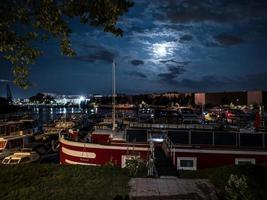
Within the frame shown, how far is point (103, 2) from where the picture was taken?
11.6m

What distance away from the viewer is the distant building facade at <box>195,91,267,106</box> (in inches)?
6243

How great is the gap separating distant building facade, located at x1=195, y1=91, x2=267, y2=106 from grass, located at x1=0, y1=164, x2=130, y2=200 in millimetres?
142120

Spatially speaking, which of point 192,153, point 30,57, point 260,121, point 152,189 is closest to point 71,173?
point 152,189

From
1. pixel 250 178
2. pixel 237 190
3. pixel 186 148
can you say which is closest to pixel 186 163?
pixel 186 148

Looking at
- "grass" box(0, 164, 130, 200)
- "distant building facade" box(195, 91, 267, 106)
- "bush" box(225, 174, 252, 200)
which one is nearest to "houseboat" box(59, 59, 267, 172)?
"grass" box(0, 164, 130, 200)

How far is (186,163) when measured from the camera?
Result: 24.2m

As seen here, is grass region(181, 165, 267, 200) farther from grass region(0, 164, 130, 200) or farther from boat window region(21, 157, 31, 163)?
boat window region(21, 157, 31, 163)

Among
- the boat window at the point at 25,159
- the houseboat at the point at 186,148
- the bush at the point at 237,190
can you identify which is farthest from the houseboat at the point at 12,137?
the bush at the point at 237,190

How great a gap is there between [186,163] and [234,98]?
535 feet

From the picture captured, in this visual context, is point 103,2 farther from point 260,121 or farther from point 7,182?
point 260,121

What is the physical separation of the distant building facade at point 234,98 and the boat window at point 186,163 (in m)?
132

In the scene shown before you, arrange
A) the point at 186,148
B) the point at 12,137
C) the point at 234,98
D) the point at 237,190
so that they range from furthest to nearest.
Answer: the point at 234,98
the point at 12,137
the point at 186,148
the point at 237,190

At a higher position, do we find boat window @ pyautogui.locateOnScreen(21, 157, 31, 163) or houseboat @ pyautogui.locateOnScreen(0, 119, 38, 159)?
houseboat @ pyautogui.locateOnScreen(0, 119, 38, 159)

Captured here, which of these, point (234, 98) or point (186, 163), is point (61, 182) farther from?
point (234, 98)
